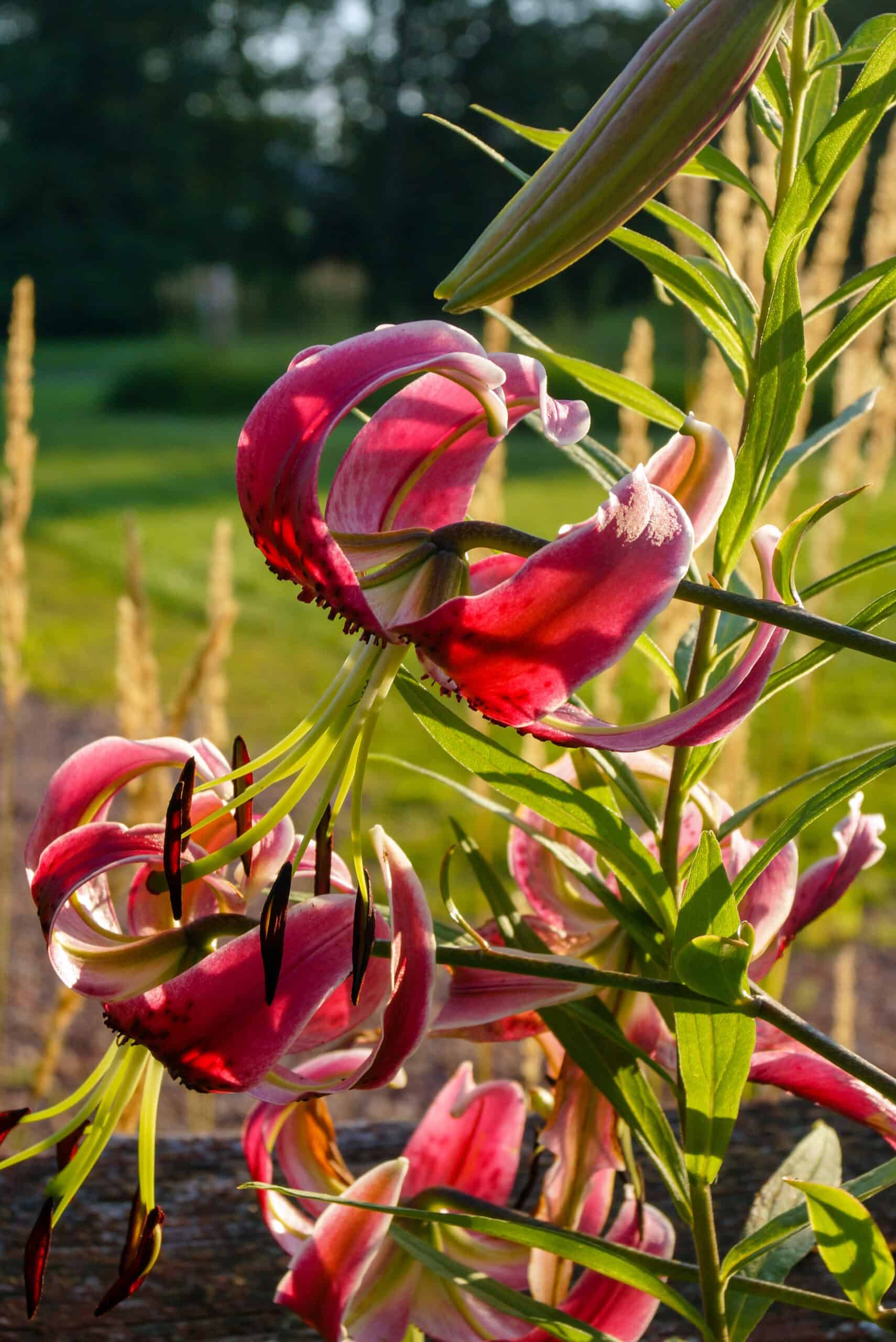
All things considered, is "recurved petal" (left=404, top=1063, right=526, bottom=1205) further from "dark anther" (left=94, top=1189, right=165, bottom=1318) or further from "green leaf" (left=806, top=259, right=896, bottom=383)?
"green leaf" (left=806, top=259, right=896, bottom=383)

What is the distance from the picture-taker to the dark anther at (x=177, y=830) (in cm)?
41

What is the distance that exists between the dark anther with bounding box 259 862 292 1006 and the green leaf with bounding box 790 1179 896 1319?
154 millimetres

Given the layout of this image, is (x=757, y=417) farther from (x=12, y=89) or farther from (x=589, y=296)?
(x=12, y=89)

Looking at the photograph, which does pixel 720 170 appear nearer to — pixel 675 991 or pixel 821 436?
pixel 821 436

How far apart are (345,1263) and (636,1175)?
0.10 metres

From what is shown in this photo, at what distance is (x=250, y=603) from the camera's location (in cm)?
485

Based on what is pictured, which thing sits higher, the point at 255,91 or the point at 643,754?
the point at 255,91

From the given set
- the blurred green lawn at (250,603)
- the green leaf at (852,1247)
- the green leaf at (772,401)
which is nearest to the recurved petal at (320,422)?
the green leaf at (772,401)

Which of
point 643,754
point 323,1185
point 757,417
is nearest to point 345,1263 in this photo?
point 323,1185

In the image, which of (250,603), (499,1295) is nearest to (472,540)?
(499,1295)

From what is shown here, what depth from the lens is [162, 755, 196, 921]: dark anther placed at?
41 centimetres

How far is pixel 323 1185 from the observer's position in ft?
1.86

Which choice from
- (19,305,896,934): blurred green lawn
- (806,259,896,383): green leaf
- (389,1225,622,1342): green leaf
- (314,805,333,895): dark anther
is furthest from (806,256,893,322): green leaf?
(19,305,896,934): blurred green lawn

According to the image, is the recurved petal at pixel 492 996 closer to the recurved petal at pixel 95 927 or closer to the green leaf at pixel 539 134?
the recurved petal at pixel 95 927
